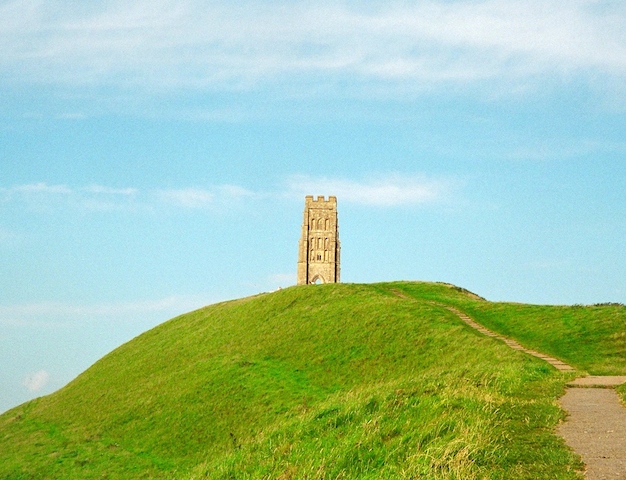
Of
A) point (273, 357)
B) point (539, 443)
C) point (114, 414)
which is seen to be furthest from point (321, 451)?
point (114, 414)

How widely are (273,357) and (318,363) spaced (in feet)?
11.9

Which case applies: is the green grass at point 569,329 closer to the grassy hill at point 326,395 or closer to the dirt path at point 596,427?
the grassy hill at point 326,395

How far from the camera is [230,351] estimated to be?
42.6 m

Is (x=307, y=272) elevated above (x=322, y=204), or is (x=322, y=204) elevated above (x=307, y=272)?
(x=322, y=204)

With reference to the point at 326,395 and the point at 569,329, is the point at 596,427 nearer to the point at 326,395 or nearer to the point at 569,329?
the point at 326,395

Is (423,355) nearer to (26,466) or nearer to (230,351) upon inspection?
(230,351)

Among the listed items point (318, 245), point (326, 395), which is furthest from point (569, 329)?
point (318, 245)

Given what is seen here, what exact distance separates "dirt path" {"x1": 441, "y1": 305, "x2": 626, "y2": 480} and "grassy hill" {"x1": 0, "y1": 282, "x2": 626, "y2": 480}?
376 millimetres

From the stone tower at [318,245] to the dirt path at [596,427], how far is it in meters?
74.1

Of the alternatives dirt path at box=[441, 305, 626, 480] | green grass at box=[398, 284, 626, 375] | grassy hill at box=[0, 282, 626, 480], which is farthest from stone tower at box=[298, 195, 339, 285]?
dirt path at box=[441, 305, 626, 480]

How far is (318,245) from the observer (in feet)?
319

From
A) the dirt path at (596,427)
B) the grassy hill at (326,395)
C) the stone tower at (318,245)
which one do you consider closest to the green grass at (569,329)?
the grassy hill at (326,395)

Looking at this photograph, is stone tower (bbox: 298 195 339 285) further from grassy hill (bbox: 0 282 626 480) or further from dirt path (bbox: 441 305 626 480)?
dirt path (bbox: 441 305 626 480)

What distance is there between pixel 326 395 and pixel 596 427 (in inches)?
781
